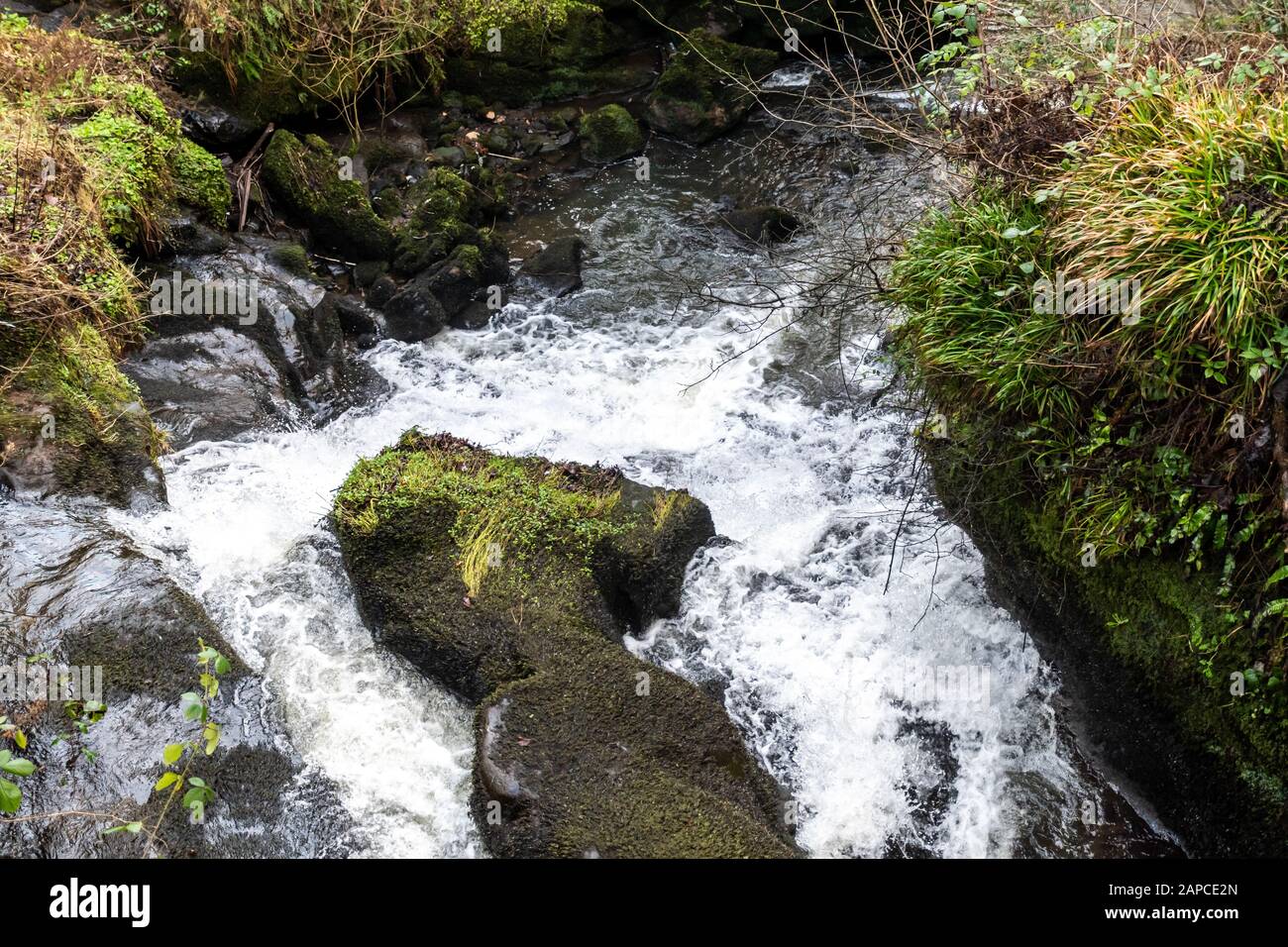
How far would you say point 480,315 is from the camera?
9.95 meters

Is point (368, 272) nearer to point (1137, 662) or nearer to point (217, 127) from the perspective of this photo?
point (217, 127)

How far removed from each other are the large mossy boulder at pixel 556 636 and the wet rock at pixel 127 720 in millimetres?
985

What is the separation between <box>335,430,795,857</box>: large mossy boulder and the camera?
5152 millimetres

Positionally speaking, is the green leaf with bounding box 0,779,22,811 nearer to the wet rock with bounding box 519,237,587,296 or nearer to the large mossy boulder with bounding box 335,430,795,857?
the large mossy boulder with bounding box 335,430,795,857

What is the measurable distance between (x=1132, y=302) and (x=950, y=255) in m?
1.27

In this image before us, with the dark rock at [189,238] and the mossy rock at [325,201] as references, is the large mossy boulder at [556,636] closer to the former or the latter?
the dark rock at [189,238]

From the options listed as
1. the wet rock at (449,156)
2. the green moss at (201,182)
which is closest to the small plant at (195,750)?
the green moss at (201,182)

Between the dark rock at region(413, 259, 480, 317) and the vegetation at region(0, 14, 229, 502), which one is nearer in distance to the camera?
the vegetation at region(0, 14, 229, 502)

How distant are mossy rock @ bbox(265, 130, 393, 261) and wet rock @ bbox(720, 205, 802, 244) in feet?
12.5

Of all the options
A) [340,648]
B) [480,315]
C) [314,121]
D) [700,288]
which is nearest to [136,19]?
[314,121]

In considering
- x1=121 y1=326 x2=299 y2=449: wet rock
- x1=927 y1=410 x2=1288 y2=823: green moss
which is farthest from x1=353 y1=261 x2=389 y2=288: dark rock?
x1=927 y1=410 x2=1288 y2=823: green moss

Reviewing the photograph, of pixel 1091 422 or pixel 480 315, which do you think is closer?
pixel 1091 422

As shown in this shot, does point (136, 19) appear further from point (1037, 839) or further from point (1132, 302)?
point (1037, 839)

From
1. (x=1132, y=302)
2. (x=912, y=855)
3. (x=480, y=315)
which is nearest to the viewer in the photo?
(x=1132, y=302)
